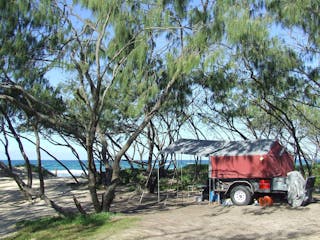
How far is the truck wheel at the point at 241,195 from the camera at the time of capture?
40.7ft

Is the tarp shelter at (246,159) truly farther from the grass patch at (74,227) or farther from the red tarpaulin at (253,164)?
the grass patch at (74,227)

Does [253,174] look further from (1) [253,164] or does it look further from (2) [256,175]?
(1) [253,164]

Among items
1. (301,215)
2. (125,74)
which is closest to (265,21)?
(125,74)

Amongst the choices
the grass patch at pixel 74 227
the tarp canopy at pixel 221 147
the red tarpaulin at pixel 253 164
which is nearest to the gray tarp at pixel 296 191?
the red tarpaulin at pixel 253 164

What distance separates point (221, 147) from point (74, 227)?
253 inches

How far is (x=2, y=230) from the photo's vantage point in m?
10.0

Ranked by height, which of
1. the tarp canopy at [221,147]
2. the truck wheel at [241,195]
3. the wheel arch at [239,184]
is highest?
the tarp canopy at [221,147]

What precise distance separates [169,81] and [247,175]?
4.24 meters

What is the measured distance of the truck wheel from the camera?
488 inches

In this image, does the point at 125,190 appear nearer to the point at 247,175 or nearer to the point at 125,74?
the point at 247,175

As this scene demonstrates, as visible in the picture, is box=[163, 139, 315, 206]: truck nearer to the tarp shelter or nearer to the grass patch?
the tarp shelter

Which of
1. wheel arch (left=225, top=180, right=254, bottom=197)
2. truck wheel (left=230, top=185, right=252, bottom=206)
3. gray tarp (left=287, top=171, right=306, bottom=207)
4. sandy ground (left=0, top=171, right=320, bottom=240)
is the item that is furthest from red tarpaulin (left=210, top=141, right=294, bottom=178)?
sandy ground (left=0, top=171, right=320, bottom=240)

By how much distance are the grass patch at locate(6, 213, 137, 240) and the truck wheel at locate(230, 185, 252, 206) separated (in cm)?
397

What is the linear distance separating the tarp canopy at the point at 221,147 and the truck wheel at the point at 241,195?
1.12 m
